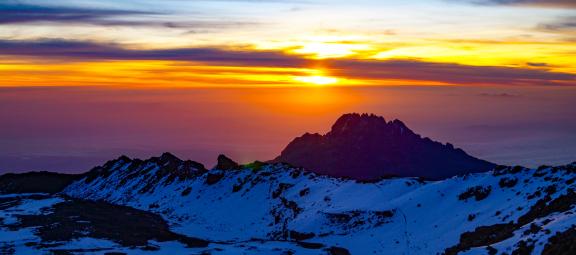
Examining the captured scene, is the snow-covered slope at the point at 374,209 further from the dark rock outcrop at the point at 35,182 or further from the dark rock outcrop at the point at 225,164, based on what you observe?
the dark rock outcrop at the point at 35,182

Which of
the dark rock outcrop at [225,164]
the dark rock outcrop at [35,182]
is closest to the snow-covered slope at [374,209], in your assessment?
the dark rock outcrop at [225,164]

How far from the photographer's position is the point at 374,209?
8850cm

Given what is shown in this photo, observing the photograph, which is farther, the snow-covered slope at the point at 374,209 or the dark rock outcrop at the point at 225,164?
the dark rock outcrop at the point at 225,164

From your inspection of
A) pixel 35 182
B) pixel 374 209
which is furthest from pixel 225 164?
pixel 35 182

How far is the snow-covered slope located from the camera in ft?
220

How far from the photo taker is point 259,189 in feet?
393

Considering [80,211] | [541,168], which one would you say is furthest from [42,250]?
[541,168]

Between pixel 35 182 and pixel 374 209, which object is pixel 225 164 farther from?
pixel 35 182

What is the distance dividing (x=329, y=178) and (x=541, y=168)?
1628 inches

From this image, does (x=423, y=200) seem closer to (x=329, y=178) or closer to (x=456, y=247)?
(x=456, y=247)

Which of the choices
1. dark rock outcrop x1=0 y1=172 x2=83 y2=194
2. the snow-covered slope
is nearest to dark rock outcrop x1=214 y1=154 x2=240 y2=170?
the snow-covered slope

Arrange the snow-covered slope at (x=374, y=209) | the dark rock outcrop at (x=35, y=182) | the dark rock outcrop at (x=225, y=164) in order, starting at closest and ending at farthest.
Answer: the snow-covered slope at (x=374, y=209) < the dark rock outcrop at (x=225, y=164) < the dark rock outcrop at (x=35, y=182)

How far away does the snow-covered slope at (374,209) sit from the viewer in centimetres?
6712

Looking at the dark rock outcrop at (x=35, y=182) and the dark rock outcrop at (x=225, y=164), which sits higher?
the dark rock outcrop at (x=225, y=164)
